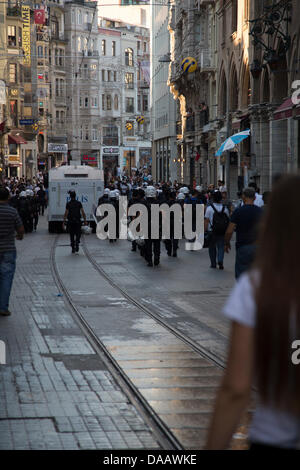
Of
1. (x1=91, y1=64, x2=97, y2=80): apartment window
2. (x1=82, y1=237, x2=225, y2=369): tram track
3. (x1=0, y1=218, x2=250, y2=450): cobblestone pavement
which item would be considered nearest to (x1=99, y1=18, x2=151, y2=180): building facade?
(x1=91, y1=64, x2=97, y2=80): apartment window


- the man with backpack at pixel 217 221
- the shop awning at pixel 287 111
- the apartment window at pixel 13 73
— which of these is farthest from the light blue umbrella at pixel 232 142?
the apartment window at pixel 13 73

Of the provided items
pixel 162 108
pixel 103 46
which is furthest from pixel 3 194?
pixel 103 46

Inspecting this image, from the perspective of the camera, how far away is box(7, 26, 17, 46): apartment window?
69.9 metres

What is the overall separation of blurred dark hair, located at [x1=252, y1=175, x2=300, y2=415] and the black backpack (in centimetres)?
1594

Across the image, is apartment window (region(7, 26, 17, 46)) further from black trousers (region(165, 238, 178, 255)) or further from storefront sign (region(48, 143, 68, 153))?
black trousers (region(165, 238, 178, 255))

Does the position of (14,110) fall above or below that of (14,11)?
below

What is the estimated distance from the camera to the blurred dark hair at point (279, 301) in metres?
2.75

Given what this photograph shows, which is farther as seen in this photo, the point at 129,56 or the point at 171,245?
the point at 129,56

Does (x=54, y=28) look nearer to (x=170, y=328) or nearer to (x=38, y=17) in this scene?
(x=38, y=17)

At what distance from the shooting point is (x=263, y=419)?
2.88m

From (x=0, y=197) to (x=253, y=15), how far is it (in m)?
23.9

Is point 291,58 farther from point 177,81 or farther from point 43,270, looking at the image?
point 177,81

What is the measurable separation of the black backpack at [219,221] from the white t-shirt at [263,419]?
15.8 meters

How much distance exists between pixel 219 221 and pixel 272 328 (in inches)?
633
